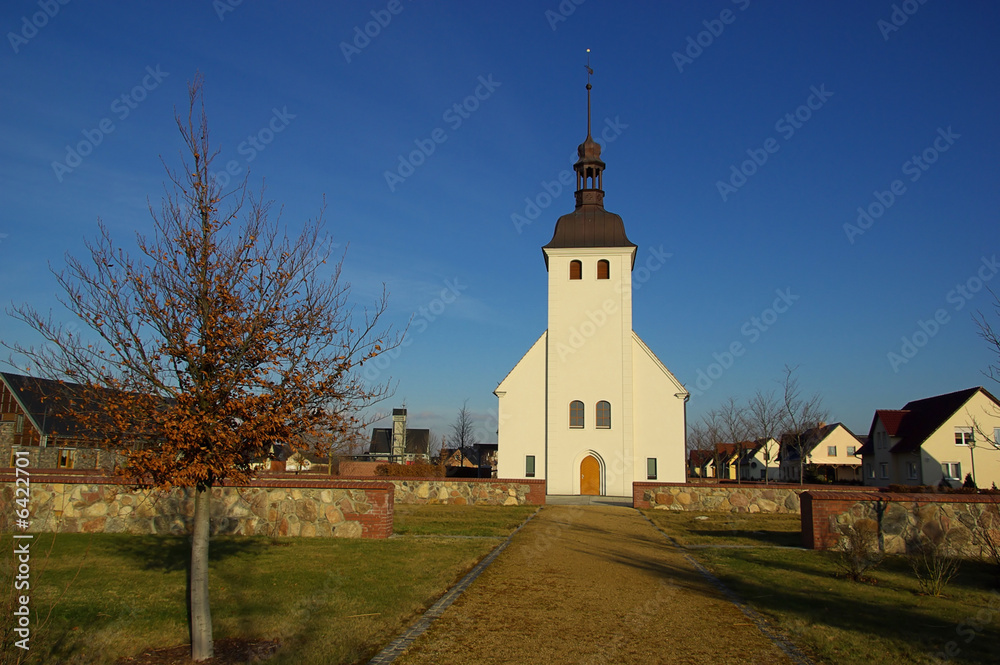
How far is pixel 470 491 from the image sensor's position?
990 inches

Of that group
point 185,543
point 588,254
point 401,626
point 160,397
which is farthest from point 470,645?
point 588,254

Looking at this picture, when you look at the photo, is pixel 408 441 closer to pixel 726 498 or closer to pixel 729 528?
pixel 726 498

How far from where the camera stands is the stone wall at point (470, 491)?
25031 mm

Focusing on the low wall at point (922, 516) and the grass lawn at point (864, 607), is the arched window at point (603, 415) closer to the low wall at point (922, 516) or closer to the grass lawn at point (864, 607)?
the grass lawn at point (864, 607)

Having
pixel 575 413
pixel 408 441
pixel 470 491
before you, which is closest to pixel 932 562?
pixel 470 491

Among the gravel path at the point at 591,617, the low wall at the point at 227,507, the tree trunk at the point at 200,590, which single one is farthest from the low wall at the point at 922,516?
the tree trunk at the point at 200,590

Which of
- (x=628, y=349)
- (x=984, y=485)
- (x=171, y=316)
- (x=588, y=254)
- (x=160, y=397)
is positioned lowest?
(x=984, y=485)

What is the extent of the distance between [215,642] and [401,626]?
1921mm

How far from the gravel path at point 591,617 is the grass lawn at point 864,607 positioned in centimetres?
58

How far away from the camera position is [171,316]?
6.82m

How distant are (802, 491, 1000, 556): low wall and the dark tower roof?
24399mm

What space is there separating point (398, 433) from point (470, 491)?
140ft

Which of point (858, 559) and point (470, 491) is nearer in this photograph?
point (858, 559)

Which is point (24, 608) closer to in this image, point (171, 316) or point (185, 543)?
point (171, 316)
